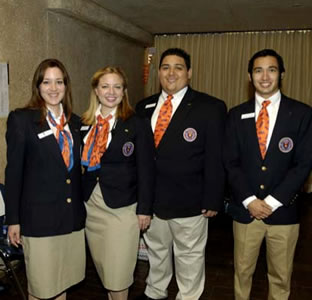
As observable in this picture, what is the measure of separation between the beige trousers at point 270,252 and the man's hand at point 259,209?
0.07 meters

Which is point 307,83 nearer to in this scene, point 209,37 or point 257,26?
point 257,26

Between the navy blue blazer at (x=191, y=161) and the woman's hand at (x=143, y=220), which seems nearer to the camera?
the woman's hand at (x=143, y=220)

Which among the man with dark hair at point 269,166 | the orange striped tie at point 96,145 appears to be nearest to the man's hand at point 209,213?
the man with dark hair at point 269,166

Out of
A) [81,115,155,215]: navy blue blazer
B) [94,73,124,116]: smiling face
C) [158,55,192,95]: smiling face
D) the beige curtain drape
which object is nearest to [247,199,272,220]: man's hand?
[81,115,155,215]: navy blue blazer

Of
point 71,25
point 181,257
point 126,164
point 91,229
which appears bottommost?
point 181,257

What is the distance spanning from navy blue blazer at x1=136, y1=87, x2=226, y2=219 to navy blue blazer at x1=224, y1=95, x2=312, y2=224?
0.48 ft

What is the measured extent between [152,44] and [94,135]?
5136 millimetres

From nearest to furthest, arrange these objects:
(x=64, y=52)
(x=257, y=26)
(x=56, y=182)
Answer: (x=56, y=182)
(x=64, y=52)
(x=257, y=26)

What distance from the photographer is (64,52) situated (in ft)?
14.1

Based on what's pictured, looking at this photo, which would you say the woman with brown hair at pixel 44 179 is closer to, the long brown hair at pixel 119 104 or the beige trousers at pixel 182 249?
the long brown hair at pixel 119 104

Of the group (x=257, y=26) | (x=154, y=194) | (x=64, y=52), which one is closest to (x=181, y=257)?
(x=154, y=194)

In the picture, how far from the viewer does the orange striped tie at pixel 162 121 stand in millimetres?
2574

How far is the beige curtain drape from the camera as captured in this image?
6.72 m

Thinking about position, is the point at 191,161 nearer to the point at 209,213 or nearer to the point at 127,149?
the point at 209,213
